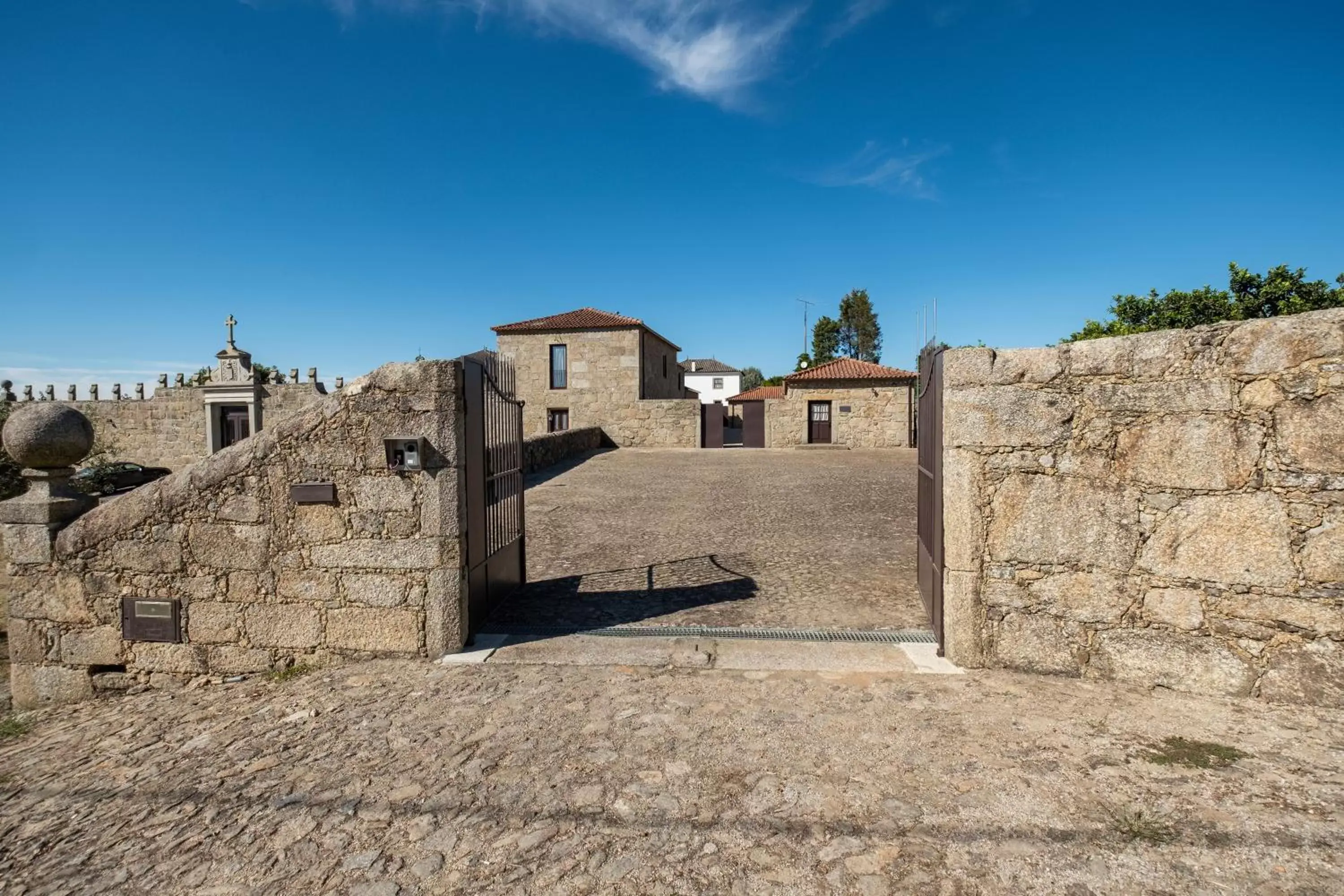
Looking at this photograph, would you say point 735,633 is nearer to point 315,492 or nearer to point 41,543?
→ point 315,492

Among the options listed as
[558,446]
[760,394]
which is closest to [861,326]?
[760,394]

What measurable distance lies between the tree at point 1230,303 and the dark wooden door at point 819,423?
864cm

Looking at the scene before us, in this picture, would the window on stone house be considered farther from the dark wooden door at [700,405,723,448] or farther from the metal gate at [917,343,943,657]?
the metal gate at [917,343,943,657]

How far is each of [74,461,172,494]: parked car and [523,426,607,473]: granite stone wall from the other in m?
9.55

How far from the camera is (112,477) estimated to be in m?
17.7

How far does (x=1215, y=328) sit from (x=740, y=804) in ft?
11.0

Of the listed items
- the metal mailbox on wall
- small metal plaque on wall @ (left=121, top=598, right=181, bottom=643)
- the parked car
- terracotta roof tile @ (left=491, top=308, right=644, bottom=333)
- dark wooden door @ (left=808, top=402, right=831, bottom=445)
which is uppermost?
terracotta roof tile @ (left=491, top=308, right=644, bottom=333)

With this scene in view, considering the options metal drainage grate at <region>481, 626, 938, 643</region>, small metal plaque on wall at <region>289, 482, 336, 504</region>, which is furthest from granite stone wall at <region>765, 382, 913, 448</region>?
small metal plaque on wall at <region>289, 482, 336, 504</region>

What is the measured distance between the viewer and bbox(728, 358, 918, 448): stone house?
77.5ft

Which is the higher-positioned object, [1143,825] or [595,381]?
[595,381]

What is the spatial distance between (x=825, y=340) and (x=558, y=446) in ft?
144

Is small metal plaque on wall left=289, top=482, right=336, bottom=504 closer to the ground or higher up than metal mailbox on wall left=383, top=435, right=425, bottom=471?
closer to the ground

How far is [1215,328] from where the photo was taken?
3193mm

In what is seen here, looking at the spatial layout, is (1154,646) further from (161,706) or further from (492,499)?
(161,706)
